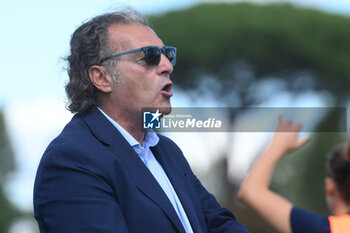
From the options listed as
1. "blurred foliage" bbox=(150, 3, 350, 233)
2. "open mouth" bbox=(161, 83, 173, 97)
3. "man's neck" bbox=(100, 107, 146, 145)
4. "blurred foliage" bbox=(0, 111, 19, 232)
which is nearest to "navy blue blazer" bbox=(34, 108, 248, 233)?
"man's neck" bbox=(100, 107, 146, 145)

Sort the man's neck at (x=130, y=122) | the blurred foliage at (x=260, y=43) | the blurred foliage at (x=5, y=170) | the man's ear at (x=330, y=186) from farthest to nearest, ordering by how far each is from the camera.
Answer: the blurred foliage at (x=5, y=170) → the blurred foliage at (x=260, y=43) → the man's neck at (x=130, y=122) → the man's ear at (x=330, y=186)

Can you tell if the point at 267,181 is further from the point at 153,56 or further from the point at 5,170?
the point at 5,170

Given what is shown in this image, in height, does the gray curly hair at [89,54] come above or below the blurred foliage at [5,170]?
above

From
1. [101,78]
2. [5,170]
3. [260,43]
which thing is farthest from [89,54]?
[5,170]

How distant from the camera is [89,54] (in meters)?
3.30

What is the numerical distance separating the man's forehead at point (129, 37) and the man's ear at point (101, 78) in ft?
0.49

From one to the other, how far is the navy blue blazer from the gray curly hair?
10.5 inches

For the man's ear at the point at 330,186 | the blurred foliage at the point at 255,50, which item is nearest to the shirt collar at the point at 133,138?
the man's ear at the point at 330,186

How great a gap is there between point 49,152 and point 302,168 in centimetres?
2720

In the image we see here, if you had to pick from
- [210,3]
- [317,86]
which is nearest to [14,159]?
[210,3]

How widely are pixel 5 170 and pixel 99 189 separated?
24.5 metres

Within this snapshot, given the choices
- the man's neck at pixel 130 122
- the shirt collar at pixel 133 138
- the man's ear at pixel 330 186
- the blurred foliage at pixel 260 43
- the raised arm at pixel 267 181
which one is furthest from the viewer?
the blurred foliage at pixel 260 43

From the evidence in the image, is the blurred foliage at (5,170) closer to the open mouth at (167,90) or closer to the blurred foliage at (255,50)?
the blurred foliage at (255,50)

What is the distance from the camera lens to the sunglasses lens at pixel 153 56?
326 cm
